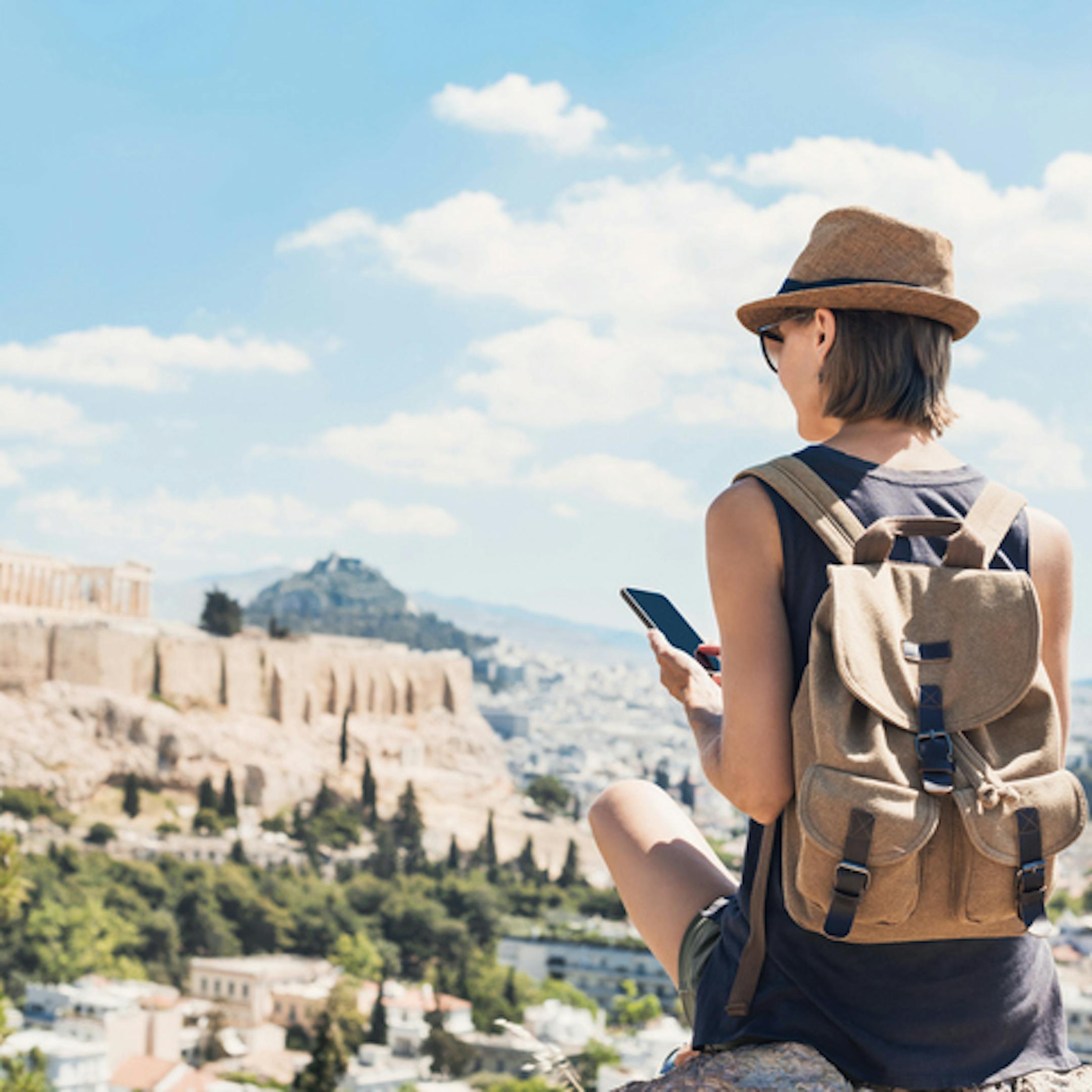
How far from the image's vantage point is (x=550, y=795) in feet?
139

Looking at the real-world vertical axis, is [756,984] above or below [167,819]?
above

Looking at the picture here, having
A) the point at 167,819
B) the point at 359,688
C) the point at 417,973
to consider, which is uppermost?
the point at 359,688

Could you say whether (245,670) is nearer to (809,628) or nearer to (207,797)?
(207,797)

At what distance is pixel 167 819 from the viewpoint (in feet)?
105

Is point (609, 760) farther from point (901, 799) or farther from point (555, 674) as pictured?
point (901, 799)

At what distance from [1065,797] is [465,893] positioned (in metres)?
31.8

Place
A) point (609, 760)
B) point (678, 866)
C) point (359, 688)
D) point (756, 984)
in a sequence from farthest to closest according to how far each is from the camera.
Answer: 1. point (609, 760)
2. point (359, 688)
3. point (678, 866)
4. point (756, 984)

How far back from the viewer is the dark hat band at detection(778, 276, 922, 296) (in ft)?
3.71

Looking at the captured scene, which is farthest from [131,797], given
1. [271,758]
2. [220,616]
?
[220,616]

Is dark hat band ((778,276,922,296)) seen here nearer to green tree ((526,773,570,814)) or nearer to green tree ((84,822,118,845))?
green tree ((84,822,118,845))

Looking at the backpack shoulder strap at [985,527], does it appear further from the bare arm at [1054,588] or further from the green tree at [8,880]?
the green tree at [8,880]

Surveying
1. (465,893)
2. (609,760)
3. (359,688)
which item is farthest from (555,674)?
(465,893)

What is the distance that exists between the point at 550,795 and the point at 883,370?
41.9 meters

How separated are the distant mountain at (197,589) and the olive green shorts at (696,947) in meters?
164
